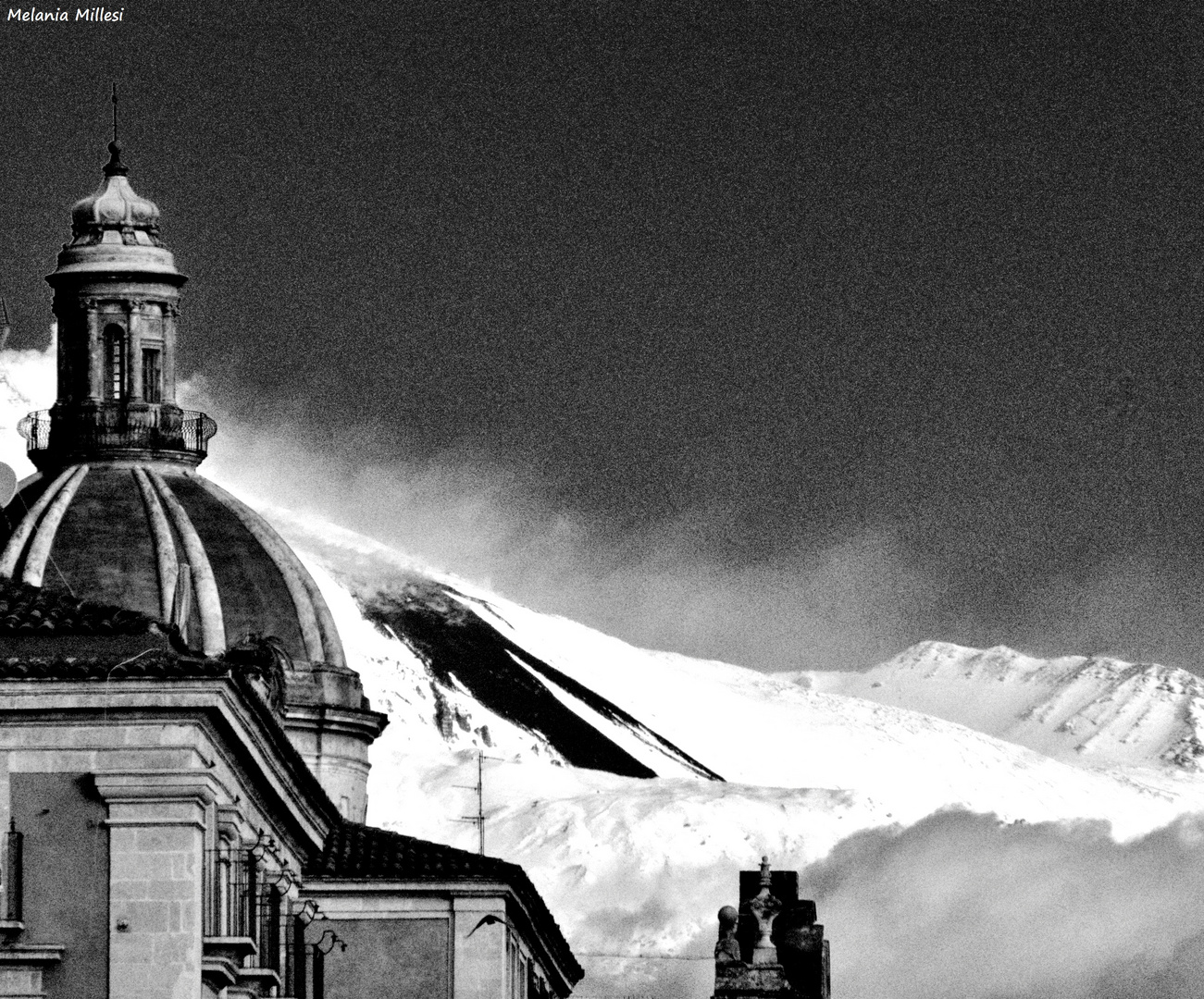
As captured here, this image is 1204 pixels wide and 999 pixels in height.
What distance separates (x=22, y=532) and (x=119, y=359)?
24.5 feet

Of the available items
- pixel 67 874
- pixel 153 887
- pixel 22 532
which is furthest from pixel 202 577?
pixel 153 887

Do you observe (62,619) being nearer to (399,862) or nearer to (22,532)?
(399,862)

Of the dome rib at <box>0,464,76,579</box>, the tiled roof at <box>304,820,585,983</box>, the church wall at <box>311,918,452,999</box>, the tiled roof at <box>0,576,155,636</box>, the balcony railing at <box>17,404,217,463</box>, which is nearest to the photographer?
the tiled roof at <box>0,576,155,636</box>

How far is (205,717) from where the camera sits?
7150 centimetres

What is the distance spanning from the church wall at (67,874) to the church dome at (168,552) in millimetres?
47430

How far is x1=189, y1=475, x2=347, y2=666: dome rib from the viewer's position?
125375 millimetres

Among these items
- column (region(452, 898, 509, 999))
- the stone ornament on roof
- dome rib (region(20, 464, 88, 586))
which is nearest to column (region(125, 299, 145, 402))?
dome rib (region(20, 464, 88, 586))

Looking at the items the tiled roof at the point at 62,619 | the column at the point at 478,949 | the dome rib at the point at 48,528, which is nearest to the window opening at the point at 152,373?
the dome rib at the point at 48,528

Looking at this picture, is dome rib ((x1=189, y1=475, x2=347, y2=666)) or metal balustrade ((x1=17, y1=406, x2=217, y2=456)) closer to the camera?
dome rib ((x1=189, y1=475, x2=347, y2=666))

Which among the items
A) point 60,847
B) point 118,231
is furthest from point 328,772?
point 60,847

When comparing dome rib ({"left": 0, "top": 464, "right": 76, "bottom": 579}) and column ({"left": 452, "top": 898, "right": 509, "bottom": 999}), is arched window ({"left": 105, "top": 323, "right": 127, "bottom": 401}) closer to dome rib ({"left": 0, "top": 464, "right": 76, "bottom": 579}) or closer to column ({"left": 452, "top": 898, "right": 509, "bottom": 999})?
dome rib ({"left": 0, "top": 464, "right": 76, "bottom": 579})

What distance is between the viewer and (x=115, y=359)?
129 meters

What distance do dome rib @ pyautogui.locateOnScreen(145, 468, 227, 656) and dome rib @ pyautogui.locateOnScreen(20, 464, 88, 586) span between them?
1.92 m

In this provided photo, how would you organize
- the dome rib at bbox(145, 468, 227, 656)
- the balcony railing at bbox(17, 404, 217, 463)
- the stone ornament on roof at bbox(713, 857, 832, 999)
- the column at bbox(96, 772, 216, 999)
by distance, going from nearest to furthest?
the stone ornament on roof at bbox(713, 857, 832, 999)
the column at bbox(96, 772, 216, 999)
the dome rib at bbox(145, 468, 227, 656)
the balcony railing at bbox(17, 404, 217, 463)
